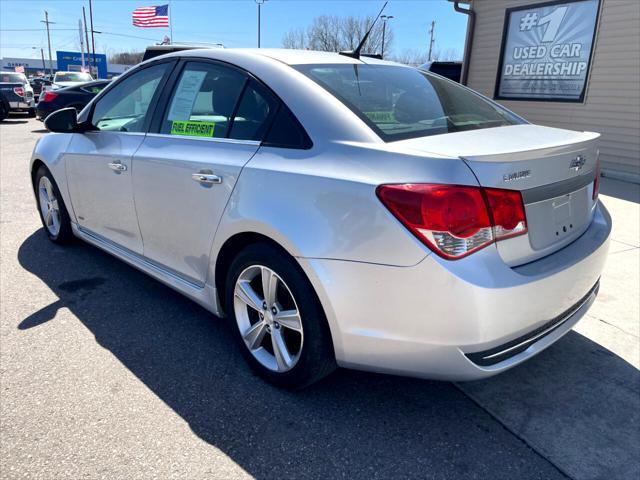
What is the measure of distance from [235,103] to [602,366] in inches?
97.8

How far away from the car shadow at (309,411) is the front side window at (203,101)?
1.24 metres

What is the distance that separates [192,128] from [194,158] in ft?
0.88

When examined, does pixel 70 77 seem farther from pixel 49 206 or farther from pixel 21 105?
pixel 49 206

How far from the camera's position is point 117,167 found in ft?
10.8

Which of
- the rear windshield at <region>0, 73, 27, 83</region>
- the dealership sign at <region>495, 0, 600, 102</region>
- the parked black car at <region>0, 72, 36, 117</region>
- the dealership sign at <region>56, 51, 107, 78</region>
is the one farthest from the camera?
the dealership sign at <region>56, 51, 107, 78</region>

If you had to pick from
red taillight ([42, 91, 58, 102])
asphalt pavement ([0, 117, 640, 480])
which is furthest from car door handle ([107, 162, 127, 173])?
red taillight ([42, 91, 58, 102])

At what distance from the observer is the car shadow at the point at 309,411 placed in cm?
207

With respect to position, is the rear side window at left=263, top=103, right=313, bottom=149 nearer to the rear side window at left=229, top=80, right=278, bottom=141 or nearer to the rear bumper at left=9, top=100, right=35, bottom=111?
the rear side window at left=229, top=80, right=278, bottom=141

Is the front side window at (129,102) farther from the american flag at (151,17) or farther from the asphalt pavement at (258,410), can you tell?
the american flag at (151,17)

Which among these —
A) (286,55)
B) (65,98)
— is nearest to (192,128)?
(286,55)

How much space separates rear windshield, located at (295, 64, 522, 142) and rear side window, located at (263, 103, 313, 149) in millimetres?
237

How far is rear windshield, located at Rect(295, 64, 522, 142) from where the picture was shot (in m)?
2.28

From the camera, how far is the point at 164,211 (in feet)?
9.61

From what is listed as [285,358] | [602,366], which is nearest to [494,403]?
[602,366]
